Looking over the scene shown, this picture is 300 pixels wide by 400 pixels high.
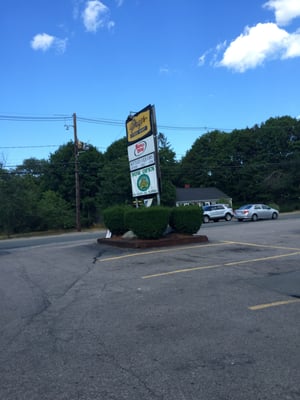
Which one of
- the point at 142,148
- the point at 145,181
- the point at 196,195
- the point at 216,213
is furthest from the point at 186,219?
the point at 196,195

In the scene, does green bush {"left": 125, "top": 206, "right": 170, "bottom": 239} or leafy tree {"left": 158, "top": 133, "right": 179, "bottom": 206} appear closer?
green bush {"left": 125, "top": 206, "right": 170, "bottom": 239}

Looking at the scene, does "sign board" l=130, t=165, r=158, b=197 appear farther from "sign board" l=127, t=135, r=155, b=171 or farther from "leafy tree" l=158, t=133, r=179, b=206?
"leafy tree" l=158, t=133, r=179, b=206

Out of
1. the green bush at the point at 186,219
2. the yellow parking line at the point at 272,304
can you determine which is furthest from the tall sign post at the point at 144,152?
the yellow parking line at the point at 272,304

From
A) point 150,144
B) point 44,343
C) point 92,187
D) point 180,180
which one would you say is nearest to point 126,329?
point 44,343

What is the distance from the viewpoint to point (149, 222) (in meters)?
14.5

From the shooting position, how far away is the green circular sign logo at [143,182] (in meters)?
17.0

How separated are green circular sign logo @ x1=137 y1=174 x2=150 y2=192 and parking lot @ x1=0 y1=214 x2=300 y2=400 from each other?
25.3ft

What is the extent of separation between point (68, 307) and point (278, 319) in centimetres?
332

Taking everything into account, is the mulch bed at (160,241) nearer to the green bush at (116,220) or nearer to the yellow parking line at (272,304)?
the green bush at (116,220)

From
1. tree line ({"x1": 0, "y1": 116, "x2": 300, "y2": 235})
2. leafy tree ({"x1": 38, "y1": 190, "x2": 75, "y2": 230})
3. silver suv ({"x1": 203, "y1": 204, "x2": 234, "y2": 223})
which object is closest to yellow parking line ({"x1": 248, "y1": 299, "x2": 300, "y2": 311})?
silver suv ({"x1": 203, "y1": 204, "x2": 234, "y2": 223})

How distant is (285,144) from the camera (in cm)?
7750

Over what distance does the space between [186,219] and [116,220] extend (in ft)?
10.8

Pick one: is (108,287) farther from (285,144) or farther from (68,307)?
A: (285,144)

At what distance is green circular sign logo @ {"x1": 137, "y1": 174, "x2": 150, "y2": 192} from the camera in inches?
670
